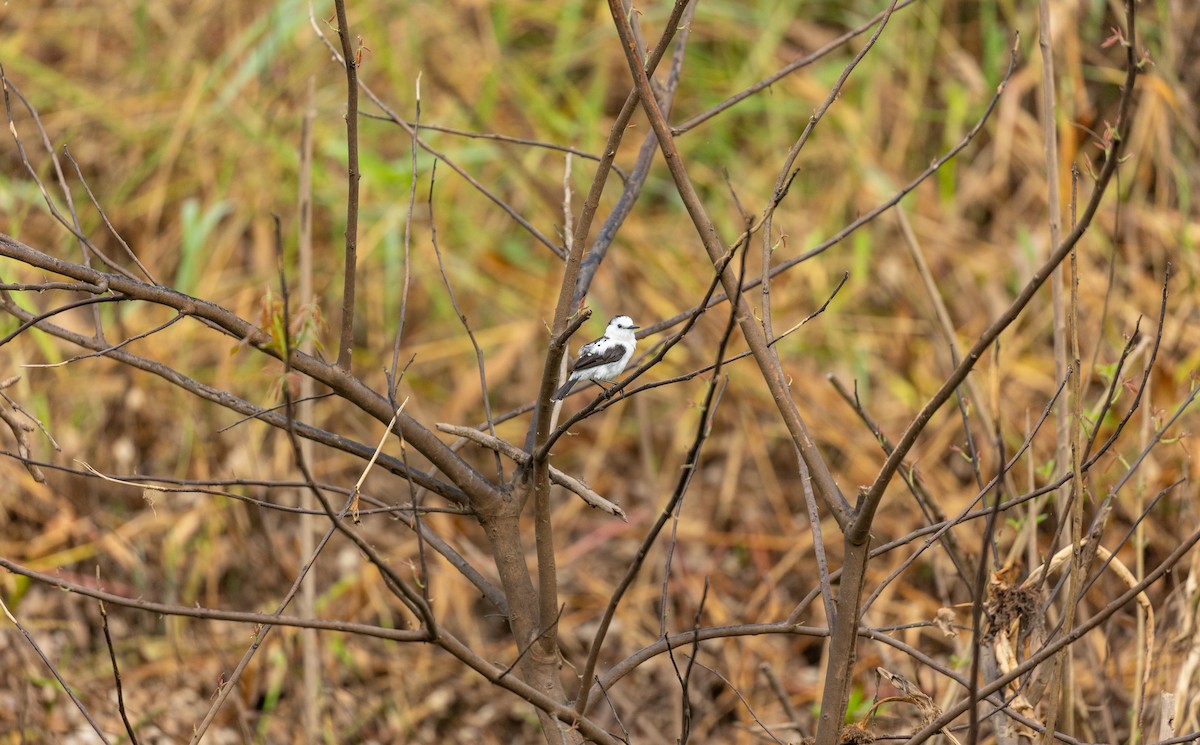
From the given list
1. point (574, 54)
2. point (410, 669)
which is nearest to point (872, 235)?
point (574, 54)

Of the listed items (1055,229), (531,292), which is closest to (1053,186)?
(1055,229)

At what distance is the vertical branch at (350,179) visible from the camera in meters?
1.59

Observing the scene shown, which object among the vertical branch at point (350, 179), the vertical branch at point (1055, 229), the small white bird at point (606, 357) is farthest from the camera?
the small white bird at point (606, 357)

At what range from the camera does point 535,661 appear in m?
1.86

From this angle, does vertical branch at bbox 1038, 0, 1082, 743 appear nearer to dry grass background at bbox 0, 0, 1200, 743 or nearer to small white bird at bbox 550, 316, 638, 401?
small white bird at bbox 550, 316, 638, 401

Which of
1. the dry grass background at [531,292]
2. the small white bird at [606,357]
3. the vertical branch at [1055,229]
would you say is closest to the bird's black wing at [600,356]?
the small white bird at [606,357]

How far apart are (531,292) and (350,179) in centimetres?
363

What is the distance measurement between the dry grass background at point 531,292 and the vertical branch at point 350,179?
79.2 inches

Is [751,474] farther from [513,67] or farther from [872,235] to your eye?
[513,67]

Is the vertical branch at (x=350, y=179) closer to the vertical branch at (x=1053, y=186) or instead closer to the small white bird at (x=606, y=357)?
the small white bird at (x=606, y=357)

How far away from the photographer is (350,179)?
1664 mm

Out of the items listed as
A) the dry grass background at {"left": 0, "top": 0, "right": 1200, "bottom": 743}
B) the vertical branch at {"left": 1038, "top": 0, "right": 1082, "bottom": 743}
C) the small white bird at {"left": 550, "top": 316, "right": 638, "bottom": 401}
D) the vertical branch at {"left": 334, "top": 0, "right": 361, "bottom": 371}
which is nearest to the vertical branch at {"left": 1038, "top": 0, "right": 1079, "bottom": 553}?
the vertical branch at {"left": 1038, "top": 0, "right": 1082, "bottom": 743}

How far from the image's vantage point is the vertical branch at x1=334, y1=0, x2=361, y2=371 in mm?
1593

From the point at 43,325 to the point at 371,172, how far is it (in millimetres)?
2758
